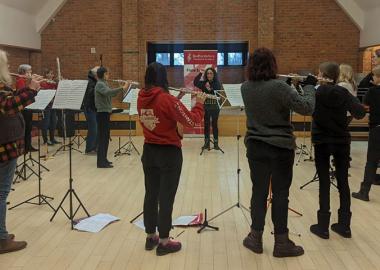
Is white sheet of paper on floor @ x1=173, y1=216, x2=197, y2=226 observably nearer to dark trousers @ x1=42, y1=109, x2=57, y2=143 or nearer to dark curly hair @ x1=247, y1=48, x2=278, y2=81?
dark curly hair @ x1=247, y1=48, x2=278, y2=81

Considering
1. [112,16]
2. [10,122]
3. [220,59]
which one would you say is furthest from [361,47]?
[10,122]

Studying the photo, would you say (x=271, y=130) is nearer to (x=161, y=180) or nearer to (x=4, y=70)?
(x=161, y=180)

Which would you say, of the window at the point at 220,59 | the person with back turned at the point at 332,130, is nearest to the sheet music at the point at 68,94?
the person with back turned at the point at 332,130

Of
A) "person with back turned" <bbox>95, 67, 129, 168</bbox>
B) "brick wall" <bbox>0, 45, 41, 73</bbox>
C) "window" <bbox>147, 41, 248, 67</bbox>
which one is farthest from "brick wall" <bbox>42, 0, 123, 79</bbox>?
"person with back turned" <bbox>95, 67, 129, 168</bbox>

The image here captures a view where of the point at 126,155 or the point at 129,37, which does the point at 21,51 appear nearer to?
the point at 129,37

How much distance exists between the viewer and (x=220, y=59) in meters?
13.0

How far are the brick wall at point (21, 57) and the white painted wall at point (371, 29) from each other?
947cm

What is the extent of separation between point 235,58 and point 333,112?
931cm

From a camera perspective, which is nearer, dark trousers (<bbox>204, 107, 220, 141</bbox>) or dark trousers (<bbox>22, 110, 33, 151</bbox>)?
dark trousers (<bbox>22, 110, 33, 151</bbox>)

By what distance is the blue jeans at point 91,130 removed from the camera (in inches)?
342

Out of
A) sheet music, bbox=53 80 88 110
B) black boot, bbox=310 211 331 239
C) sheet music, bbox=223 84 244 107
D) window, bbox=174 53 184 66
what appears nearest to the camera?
black boot, bbox=310 211 331 239

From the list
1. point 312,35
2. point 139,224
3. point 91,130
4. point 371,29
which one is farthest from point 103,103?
point 371,29

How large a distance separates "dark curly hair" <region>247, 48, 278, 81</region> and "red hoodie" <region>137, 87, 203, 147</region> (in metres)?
0.61

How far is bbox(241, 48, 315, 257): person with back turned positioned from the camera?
11.1 ft
